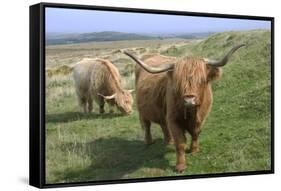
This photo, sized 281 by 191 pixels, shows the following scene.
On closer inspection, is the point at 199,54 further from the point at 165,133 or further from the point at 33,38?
the point at 33,38

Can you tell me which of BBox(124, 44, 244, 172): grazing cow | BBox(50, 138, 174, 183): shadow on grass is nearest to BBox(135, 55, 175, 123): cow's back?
BBox(124, 44, 244, 172): grazing cow

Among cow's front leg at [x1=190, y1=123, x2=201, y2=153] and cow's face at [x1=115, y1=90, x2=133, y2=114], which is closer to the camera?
cow's face at [x1=115, y1=90, x2=133, y2=114]

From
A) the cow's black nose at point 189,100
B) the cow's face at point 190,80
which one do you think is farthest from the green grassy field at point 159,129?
the cow's black nose at point 189,100

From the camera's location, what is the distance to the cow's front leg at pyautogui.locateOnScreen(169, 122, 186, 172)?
18.6 ft

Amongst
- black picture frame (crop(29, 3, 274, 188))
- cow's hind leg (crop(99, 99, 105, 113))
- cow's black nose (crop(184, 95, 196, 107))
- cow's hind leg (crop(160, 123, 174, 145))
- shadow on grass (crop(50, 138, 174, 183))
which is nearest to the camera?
black picture frame (crop(29, 3, 274, 188))

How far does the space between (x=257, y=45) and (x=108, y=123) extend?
1.50m

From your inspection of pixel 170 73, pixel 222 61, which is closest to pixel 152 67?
pixel 170 73

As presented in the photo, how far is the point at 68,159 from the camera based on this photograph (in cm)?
530

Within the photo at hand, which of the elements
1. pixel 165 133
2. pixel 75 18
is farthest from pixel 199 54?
pixel 75 18

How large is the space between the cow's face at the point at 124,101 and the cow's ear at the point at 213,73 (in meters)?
0.64

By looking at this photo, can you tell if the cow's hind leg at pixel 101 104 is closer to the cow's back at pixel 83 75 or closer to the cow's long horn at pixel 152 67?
the cow's back at pixel 83 75

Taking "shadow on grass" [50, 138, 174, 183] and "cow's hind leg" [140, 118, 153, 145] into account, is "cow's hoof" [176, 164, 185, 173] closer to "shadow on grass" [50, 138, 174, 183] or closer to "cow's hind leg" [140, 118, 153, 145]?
"shadow on grass" [50, 138, 174, 183]

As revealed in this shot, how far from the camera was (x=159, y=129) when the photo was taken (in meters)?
5.67

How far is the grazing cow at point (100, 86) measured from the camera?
540 centimetres
